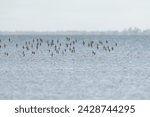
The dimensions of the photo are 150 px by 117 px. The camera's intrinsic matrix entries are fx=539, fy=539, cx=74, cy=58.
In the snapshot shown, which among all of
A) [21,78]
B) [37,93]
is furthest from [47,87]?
[21,78]

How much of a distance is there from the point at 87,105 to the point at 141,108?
2.98m

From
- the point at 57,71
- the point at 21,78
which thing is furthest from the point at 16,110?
the point at 57,71

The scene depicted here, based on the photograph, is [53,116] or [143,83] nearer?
[53,116]

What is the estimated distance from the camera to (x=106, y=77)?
46375 millimetres

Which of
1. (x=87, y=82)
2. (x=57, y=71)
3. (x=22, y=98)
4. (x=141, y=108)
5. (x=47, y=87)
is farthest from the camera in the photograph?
(x=57, y=71)

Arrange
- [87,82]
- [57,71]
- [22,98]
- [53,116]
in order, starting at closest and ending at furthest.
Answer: [53,116] → [22,98] → [87,82] → [57,71]

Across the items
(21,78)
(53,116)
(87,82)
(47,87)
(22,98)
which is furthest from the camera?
(21,78)

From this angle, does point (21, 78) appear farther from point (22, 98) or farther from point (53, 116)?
point (53, 116)

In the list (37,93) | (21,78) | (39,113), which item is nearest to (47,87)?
(37,93)

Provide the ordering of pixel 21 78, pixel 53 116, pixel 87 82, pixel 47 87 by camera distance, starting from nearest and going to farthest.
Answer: pixel 53 116 < pixel 47 87 < pixel 87 82 < pixel 21 78

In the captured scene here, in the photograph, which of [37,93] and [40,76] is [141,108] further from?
[40,76]

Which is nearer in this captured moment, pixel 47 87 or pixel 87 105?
pixel 87 105

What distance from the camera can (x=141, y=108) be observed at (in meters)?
27.8

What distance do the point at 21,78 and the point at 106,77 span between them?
7295mm
